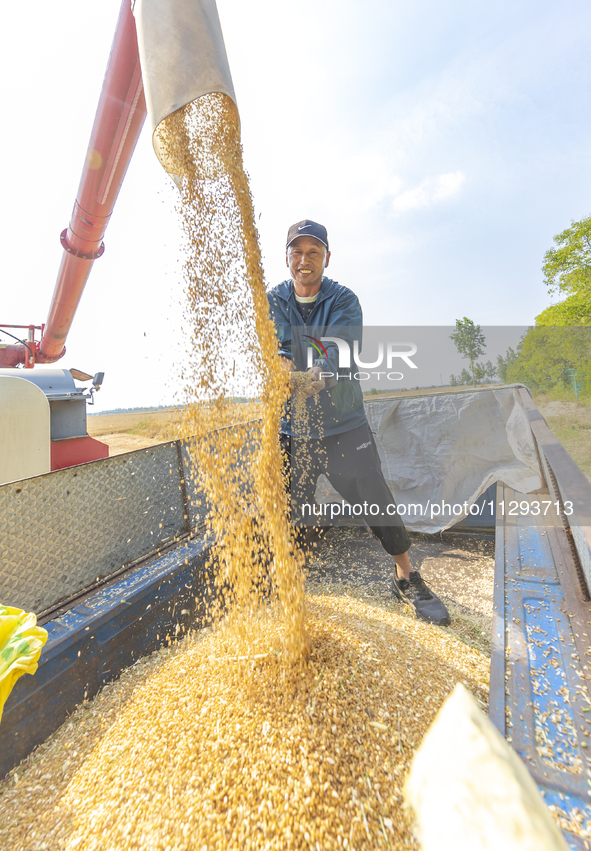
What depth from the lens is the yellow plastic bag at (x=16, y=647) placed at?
986 mm

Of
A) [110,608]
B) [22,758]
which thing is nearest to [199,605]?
[110,608]

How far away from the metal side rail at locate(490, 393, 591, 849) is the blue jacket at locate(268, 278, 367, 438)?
3.38 ft

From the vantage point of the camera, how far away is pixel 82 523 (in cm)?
168

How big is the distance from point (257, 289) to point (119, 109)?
182 centimetres

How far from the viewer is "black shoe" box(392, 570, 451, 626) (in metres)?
2.02

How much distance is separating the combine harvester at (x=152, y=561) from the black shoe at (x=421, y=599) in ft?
1.69

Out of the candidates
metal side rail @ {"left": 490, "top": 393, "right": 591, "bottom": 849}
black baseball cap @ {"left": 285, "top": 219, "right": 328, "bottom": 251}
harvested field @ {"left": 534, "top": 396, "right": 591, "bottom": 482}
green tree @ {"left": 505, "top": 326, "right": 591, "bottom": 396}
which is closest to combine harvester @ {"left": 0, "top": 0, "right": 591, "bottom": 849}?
metal side rail @ {"left": 490, "top": 393, "right": 591, "bottom": 849}

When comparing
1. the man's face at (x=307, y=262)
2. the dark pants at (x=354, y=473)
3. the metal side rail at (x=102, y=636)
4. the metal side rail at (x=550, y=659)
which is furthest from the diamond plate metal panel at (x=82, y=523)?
the metal side rail at (x=550, y=659)

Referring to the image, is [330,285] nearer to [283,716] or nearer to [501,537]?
[501,537]

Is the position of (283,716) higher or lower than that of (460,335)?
lower

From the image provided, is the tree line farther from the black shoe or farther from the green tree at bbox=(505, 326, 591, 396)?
the black shoe

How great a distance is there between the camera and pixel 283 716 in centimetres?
112

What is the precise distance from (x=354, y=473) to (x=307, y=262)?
1277mm

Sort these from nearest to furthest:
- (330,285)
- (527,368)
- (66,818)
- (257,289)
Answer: (66,818) < (257,289) < (330,285) < (527,368)
